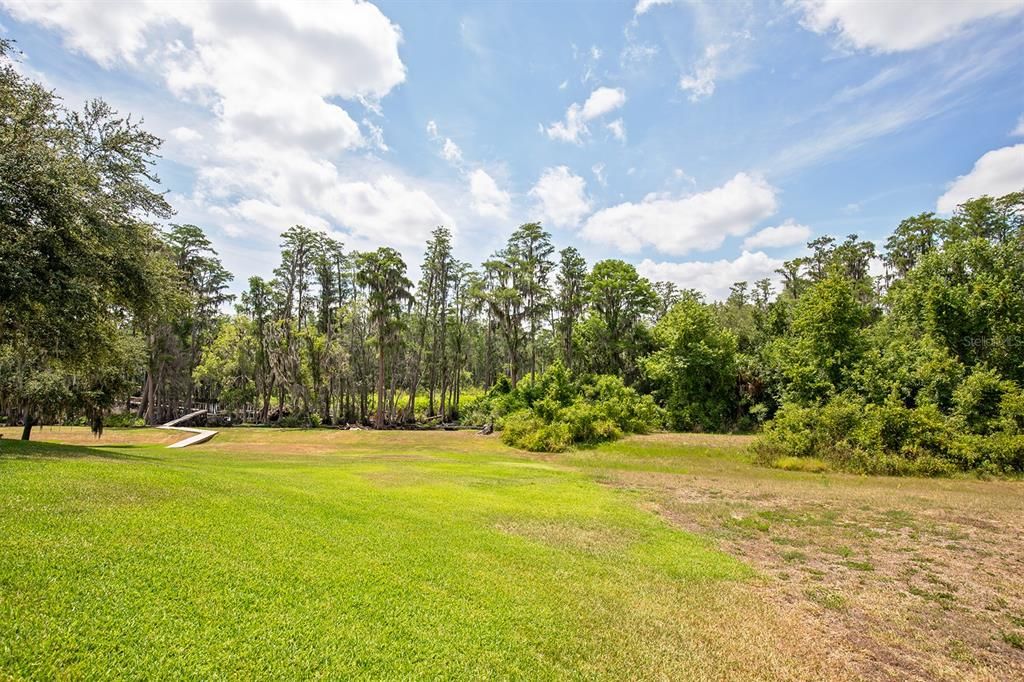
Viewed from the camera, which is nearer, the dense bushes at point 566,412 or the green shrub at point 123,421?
the dense bushes at point 566,412

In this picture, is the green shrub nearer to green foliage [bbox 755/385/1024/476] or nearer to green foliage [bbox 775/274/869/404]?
green foliage [bbox 755/385/1024/476]

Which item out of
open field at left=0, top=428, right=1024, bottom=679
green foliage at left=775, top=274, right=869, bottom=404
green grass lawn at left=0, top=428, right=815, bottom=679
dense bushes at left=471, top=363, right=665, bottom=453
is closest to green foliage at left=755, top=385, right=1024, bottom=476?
green foliage at left=775, top=274, right=869, bottom=404

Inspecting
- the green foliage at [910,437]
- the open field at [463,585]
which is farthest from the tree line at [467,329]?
the open field at [463,585]

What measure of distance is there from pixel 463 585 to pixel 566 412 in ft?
A: 88.9

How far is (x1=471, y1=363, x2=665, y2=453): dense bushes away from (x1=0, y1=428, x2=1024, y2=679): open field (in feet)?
57.1

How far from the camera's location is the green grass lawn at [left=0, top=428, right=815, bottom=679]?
14.5 feet

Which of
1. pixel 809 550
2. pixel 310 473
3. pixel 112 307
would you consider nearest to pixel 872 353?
pixel 809 550

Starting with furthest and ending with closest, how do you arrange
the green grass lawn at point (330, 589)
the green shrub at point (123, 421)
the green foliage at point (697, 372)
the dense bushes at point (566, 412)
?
the green foliage at point (697, 372)
the green shrub at point (123, 421)
the dense bushes at point (566, 412)
the green grass lawn at point (330, 589)

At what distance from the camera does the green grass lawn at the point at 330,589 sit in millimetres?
4414

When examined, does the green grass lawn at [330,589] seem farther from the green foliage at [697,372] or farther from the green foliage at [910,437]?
the green foliage at [697,372]

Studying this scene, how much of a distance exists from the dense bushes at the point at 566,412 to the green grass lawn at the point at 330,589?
2013cm

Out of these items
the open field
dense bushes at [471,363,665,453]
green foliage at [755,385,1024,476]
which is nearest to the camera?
the open field

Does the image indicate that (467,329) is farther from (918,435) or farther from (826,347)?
(918,435)

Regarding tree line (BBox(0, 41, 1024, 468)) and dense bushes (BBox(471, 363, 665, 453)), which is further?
dense bushes (BBox(471, 363, 665, 453))
